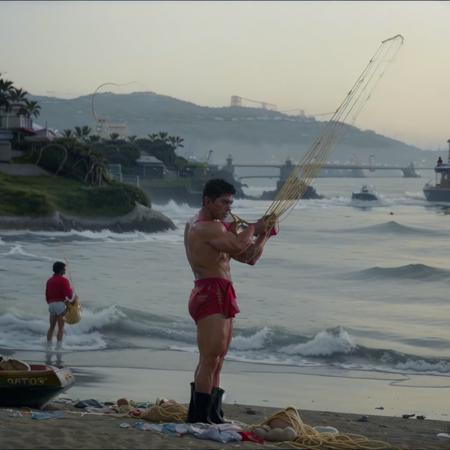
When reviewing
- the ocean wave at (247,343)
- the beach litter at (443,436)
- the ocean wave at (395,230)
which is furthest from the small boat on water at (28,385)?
the ocean wave at (395,230)

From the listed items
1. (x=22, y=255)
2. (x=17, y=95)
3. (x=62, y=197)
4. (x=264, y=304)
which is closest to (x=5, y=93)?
(x=17, y=95)

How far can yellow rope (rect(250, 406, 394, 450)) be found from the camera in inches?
292

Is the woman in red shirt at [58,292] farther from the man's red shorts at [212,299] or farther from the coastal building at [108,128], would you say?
the coastal building at [108,128]

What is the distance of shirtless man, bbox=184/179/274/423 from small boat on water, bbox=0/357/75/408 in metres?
1.91

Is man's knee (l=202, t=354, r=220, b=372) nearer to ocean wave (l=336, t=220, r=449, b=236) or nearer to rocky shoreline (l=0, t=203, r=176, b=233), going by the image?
rocky shoreline (l=0, t=203, r=176, b=233)

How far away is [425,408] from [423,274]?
22.5 metres

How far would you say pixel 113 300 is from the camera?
78.2 feet

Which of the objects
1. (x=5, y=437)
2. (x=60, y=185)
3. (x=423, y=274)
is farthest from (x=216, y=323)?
(x=60, y=185)

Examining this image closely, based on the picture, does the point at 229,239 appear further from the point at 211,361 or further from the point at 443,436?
the point at 443,436

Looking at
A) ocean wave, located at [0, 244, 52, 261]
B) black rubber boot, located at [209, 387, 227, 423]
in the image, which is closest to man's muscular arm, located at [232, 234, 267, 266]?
black rubber boot, located at [209, 387, 227, 423]

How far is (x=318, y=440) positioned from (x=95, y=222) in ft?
171

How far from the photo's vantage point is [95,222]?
59.2 m

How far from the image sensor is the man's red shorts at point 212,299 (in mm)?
7605

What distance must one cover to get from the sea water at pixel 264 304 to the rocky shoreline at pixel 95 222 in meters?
1.14
